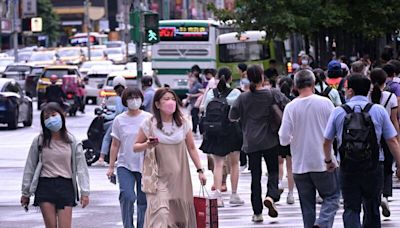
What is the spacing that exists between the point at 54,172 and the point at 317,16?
25652 millimetres

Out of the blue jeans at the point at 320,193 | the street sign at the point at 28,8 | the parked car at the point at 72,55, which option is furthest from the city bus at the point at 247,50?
the street sign at the point at 28,8

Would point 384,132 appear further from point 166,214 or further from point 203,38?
point 203,38

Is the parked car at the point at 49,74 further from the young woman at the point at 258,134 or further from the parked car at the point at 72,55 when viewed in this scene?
the young woman at the point at 258,134

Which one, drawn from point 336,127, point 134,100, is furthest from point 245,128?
point 336,127

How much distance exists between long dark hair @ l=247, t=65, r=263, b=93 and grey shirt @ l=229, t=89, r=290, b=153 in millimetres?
76

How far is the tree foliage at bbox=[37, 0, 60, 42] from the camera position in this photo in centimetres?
11375

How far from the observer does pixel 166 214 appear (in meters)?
10.9

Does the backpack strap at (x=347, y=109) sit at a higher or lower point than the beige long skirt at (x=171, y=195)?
higher

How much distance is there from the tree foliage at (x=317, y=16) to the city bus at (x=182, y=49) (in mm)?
10129

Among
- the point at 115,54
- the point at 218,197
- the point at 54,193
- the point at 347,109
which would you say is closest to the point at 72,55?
the point at 115,54

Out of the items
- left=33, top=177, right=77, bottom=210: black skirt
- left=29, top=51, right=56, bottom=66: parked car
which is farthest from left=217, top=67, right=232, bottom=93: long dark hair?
left=29, top=51, right=56, bottom=66: parked car

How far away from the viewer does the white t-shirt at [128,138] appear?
12.8 meters

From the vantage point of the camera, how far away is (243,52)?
1820 inches

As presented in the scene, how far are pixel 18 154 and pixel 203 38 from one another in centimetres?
2153
